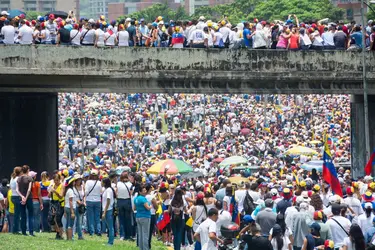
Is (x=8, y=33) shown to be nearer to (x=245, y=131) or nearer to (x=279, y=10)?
(x=245, y=131)

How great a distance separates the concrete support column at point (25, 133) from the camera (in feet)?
114

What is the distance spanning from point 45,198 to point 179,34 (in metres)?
9.66

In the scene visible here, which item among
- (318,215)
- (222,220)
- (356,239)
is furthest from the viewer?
(222,220)

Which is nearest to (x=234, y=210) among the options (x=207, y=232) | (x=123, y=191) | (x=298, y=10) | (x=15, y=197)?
(x=123, y=191)

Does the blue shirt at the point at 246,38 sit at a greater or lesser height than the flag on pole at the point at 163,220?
greater

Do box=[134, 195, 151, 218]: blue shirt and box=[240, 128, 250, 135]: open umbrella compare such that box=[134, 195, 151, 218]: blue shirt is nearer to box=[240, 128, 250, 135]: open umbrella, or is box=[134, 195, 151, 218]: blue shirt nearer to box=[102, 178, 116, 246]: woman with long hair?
box=[102, 178, 116, 246]: woman with long hair

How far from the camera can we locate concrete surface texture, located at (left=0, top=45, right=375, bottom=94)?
3162cm

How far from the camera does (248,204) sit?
22906 mm

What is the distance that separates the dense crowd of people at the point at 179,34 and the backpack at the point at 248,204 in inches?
409

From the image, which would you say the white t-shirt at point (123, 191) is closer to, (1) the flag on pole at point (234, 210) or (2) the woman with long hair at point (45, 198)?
(2) the woman with long hair at point (45, 198)

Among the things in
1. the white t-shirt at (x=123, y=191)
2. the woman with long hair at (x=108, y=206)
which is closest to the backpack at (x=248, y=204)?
the white t-shirt at (x=123, y=191)

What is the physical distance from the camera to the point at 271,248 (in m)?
17.8

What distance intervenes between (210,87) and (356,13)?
93650mm

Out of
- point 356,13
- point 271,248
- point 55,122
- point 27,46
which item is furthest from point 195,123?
point 356,13
